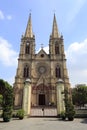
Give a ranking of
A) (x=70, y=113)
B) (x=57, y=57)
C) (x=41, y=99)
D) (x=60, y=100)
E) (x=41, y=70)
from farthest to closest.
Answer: (x=57, y=57), (x=41, y=70), (x=41, y=99), (x=60, y=100), (x=70, y=113)

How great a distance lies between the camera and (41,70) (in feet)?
139

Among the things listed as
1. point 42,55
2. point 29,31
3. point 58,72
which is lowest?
point 58,72

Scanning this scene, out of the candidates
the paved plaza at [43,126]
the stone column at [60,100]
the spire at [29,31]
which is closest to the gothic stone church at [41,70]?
the spire at [29,31]

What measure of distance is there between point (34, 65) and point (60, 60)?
6.63 meters

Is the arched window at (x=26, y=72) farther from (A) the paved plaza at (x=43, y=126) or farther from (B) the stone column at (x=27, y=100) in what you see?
(A) the paved plaza at (x=43, y=126)

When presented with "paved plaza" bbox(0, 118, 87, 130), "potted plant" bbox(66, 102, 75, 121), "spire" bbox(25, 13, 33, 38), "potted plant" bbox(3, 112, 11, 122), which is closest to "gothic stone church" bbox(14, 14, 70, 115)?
"spire" bbox(25, 13, 33, 38)

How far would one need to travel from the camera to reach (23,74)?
4153cm

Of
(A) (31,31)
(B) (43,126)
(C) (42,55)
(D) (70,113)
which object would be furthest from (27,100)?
(A) (31,31)

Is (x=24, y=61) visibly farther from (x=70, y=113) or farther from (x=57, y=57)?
(x=70, y=113)

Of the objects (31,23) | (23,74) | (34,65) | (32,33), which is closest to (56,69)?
(34,65)

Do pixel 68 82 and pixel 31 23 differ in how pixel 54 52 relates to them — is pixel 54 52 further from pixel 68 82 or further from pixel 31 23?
pixel 31 23

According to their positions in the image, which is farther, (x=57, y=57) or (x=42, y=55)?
(x=42, y=55)

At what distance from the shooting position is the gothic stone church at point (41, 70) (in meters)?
38.6

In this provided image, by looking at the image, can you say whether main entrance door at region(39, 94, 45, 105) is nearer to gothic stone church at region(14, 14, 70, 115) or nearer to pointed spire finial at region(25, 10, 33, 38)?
gothic stone church at region(14, 14, 70, 115)
